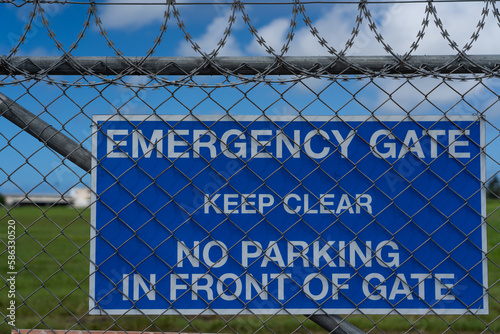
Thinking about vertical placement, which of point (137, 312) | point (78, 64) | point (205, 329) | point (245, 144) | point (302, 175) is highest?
point (78, 64)

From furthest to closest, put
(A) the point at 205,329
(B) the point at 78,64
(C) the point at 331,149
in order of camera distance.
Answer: (A) the point at 205,329 < (C) the point at 331,149 < (B) the point at 78,64

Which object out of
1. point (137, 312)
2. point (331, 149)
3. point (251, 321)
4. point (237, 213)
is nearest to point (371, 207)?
point (331, 149)

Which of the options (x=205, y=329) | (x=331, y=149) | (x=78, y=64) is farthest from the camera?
(x=205, y=329)

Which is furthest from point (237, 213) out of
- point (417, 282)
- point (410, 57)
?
point (410, 57)

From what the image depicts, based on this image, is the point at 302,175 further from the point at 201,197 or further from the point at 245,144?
the point at 201,197

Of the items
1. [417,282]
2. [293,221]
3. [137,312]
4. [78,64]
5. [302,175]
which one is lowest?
[137,312]

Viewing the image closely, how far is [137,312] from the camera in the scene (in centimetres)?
216

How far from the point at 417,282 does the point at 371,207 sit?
1.35 ft

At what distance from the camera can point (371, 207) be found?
2162 mm

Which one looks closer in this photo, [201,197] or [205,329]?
[201,197]

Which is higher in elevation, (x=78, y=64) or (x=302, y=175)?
(x=78, y=64)

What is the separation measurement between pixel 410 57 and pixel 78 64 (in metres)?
1.45

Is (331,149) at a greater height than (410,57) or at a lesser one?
lesser

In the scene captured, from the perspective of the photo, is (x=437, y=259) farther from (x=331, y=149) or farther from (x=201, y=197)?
(x=201, y=197)
